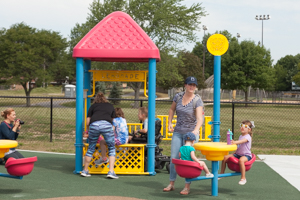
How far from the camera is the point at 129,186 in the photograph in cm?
702

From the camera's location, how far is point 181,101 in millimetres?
6434

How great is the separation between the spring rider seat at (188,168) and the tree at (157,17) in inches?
1281

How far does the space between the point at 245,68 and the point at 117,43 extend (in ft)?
143

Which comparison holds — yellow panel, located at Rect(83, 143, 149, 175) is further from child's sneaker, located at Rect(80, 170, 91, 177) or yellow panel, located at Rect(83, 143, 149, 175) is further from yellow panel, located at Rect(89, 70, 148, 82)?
yellow panel, located at Rect(89, 70, 148, 82)

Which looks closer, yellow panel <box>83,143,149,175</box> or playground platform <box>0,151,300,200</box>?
playground platform <box>0,151,300,200</box>

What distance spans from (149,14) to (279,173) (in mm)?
32416

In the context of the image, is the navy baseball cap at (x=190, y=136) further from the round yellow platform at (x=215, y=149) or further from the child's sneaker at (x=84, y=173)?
the child's sneaker at (x=84, y=173)

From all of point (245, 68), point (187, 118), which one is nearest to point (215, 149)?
point (187, 118)

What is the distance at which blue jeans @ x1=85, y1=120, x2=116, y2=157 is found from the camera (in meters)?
7.55

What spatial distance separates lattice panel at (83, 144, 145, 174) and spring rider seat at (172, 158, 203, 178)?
232 centimetres

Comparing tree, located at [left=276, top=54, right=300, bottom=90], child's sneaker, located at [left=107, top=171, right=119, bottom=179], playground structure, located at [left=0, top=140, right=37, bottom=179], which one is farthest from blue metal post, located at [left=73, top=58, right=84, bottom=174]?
tree, located at [left=276, top=54, right=300, bottom=90]

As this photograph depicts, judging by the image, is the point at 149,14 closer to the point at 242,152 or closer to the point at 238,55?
the point at 238,55

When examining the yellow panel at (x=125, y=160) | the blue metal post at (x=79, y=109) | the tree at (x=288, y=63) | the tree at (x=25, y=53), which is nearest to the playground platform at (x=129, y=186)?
the yellow panel at (x=125, y=160)

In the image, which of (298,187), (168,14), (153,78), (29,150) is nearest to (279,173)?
(298,187)
